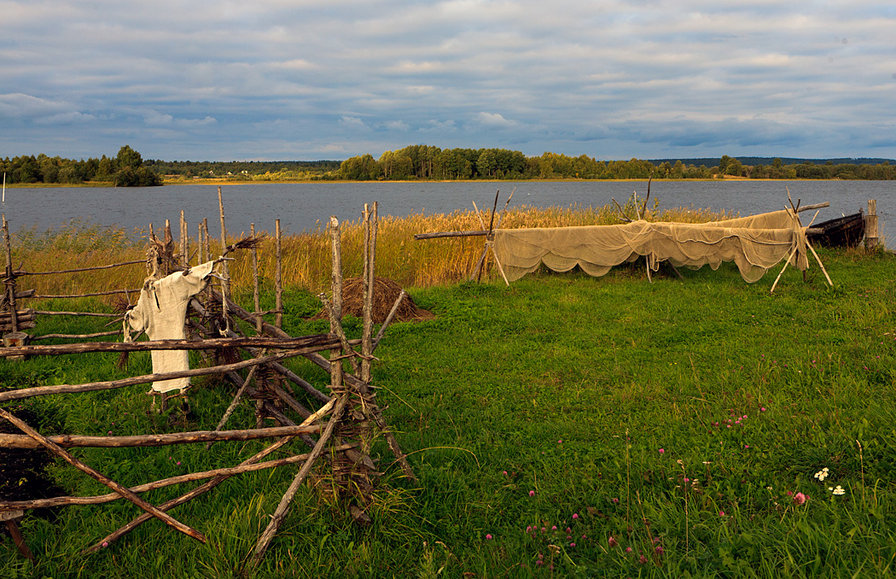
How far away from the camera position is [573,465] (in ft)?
14.5

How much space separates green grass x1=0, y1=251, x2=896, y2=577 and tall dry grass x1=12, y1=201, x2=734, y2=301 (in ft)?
15.6

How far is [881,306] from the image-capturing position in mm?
8391

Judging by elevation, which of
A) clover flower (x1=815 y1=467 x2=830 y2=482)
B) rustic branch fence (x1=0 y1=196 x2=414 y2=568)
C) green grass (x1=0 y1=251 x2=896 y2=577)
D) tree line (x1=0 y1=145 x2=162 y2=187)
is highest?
tree line (x1=0 y1=145 x2=162 y2=187)

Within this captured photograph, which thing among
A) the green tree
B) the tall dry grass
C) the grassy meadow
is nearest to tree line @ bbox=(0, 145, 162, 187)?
the green tree

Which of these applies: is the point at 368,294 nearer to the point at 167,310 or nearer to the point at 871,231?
the point at 167,310

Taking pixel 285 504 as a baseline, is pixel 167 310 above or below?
above

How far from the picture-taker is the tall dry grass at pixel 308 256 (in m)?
11.5

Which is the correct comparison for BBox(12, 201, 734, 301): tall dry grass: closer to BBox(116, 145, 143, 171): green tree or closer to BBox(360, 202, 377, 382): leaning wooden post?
BBox(360, 202, 377, 382): leaning wooden post

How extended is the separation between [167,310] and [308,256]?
871 centimetres

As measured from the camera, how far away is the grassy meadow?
10.1 feet

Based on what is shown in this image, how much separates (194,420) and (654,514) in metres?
4.03

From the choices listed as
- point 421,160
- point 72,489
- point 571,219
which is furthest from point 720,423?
point 421,160

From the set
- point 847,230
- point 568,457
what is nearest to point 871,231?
point 847,230

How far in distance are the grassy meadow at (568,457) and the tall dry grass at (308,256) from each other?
2.90 m
